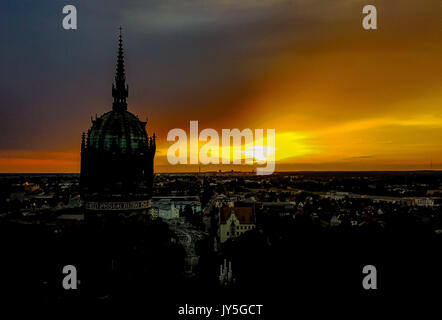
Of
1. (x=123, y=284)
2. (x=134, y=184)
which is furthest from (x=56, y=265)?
(x=134, y=184)

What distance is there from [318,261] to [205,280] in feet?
34.4

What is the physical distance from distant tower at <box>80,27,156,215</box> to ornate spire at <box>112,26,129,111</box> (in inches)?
35.9

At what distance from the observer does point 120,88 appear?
4403 cm

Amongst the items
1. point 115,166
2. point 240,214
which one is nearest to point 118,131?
point 115,166

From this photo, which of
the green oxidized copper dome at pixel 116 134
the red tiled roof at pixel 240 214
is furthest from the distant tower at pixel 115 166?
the red tiled roof at pixel 240 214

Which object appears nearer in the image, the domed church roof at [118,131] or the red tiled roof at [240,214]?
the domed church roof at [118,131]

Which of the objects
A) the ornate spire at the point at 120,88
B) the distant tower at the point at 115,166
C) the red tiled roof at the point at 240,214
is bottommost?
the red tiled roof at the point at 240,214

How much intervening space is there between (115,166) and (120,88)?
8.74m

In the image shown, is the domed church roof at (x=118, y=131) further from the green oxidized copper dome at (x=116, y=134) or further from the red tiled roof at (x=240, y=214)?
the red tiled roof at (x=240, y=214)

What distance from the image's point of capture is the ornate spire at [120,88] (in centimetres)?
4362

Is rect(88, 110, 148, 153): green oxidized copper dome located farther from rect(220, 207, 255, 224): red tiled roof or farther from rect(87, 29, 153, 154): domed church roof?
rect(220, 207, 255, 224): red tiled roof

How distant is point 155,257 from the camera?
118 ft

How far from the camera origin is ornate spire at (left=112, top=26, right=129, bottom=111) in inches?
1718

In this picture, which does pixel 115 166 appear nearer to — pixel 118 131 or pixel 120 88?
pixel 118 131
